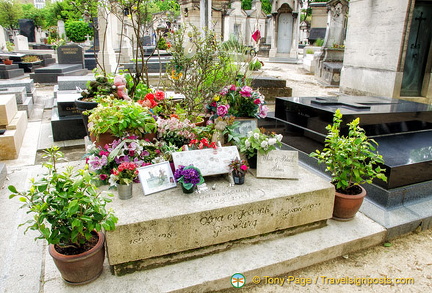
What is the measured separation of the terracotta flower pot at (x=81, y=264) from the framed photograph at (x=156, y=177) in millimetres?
558

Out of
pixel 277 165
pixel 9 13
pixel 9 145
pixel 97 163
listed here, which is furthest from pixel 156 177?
pixel 9 13

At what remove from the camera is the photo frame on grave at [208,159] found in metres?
2.73

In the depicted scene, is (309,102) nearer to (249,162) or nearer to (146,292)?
(249,162)

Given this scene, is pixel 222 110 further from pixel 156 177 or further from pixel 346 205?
pixel 346 205

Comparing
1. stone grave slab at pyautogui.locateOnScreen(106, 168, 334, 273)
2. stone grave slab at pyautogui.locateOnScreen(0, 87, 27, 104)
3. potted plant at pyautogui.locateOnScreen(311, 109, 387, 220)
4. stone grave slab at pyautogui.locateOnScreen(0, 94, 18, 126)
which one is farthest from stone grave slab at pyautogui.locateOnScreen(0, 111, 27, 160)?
potted plant at pyautogui.locateOnScreen(311, 109, 387, 220)

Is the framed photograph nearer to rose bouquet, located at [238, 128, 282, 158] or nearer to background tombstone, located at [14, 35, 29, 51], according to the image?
rose bouquet, located at [238, 128, 282, 158]

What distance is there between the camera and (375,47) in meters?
8.54

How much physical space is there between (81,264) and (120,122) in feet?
4.20

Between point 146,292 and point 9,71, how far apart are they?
13.4m

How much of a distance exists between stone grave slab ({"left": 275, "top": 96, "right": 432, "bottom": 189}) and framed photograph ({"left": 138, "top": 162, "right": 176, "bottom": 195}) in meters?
2.56

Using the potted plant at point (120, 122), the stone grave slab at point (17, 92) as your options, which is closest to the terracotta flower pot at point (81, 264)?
the potted plant at point (120, 122)

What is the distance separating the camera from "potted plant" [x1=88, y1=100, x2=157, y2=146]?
2.91 metres

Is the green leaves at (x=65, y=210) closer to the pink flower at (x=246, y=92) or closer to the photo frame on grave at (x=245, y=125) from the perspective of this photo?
the photo frame on grave at (x=245, y=125)

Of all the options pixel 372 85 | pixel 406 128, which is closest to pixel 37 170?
pixel 406 128
